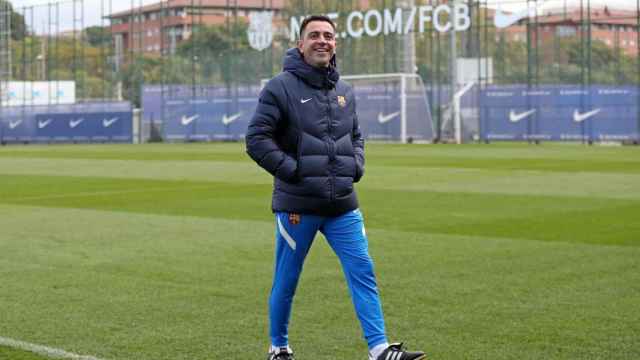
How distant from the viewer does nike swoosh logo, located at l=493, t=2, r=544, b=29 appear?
59562 millimetres

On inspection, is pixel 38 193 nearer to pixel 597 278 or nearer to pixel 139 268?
pixel 139 268

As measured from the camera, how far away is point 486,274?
1129cm

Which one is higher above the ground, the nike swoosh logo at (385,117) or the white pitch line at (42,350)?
the nike swoosh logo at (385,117)

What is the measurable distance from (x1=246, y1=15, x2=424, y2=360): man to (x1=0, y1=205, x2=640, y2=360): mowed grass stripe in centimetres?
90

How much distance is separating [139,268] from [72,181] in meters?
15.7

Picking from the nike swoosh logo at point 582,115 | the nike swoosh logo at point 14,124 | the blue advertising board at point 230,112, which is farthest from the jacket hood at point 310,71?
the nike swoosh logo at point 14,124

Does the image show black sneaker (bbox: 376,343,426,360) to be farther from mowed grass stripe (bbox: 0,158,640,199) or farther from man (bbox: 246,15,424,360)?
mowed grass stripe (bbox: 0,158,640,199)

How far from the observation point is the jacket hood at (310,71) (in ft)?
23.4

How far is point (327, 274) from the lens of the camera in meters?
11.4

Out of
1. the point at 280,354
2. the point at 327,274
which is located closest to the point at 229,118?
the point at 327,274

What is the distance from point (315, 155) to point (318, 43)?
0.63m

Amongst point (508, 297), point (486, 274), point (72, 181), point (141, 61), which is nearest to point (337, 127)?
point (508, 297)

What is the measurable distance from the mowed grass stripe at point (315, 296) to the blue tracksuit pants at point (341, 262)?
0.57 m

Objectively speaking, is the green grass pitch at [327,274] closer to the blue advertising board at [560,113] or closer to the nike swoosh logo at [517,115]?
the blue advertising board at [560,113]
